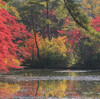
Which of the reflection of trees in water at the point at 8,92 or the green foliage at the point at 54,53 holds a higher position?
the reflection of trees in water at the point at 8,92

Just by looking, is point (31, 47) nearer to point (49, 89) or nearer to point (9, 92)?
point (49, 89)

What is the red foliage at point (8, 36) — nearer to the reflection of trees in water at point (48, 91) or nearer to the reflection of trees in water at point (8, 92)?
A: the reflection of trees in water at point (8, 92)

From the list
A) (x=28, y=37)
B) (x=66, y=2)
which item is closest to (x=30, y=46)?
(x=28, y=37)

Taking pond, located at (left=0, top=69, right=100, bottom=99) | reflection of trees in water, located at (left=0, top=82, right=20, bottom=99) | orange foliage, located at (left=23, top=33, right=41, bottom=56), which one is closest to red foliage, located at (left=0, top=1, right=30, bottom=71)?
orange foliage, located at (left=23, top=33, right=41, bottom=56)

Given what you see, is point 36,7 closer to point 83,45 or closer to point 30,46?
point 30,46

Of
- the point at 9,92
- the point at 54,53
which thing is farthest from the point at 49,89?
the point at 54,53

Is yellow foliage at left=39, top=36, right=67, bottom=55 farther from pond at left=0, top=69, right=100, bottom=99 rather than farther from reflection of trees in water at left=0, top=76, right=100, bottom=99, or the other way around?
reflection of trees in water at left=0, top=76, right=100, bottom=99

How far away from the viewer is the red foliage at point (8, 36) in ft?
63.9

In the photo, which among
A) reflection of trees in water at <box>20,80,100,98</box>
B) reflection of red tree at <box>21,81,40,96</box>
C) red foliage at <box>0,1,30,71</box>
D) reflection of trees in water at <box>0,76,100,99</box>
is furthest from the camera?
red foliage at <box>0,1,30,71</box>

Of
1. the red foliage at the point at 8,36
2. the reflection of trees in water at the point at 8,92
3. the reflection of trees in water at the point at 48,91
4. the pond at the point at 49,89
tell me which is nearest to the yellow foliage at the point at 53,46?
the red foliage at the point at 8,36

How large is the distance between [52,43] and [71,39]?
6.77m

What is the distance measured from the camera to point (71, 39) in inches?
1870

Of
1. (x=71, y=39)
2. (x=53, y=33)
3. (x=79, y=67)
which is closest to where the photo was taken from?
(x=79, y=67)

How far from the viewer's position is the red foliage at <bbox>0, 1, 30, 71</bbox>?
19.5m
